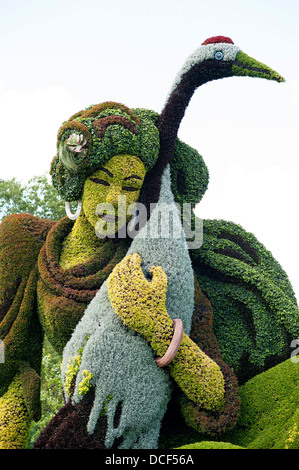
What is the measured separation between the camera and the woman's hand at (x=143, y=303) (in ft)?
16.6

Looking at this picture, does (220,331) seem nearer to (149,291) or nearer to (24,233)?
(149,291)

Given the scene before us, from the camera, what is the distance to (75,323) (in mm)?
5770

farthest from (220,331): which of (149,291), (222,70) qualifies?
(222,70)

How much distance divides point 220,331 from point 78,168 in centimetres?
267

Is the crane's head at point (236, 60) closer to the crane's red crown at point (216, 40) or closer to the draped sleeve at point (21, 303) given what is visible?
the crane's red crown at point (216, 40)

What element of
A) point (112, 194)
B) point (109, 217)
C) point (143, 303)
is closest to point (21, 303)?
point (109, 217)

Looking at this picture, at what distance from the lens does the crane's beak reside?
635 centimetres

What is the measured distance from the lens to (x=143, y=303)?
5113 millimetres

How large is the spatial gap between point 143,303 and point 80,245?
1521 millimetres

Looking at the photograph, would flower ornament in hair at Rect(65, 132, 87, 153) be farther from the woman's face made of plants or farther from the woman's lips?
the woman's lips

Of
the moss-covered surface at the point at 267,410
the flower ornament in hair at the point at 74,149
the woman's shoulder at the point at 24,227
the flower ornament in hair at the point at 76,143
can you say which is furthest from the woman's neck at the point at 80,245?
the moss-covered surface at the point at 267,410

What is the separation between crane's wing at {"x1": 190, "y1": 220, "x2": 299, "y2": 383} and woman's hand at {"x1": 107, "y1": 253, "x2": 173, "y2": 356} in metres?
1.34

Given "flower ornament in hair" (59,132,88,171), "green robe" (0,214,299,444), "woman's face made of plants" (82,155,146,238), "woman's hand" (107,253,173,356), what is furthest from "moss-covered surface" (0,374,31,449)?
"flower ornament in hair" (59,132,88,171)

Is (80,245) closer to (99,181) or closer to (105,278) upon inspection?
(105,278)
